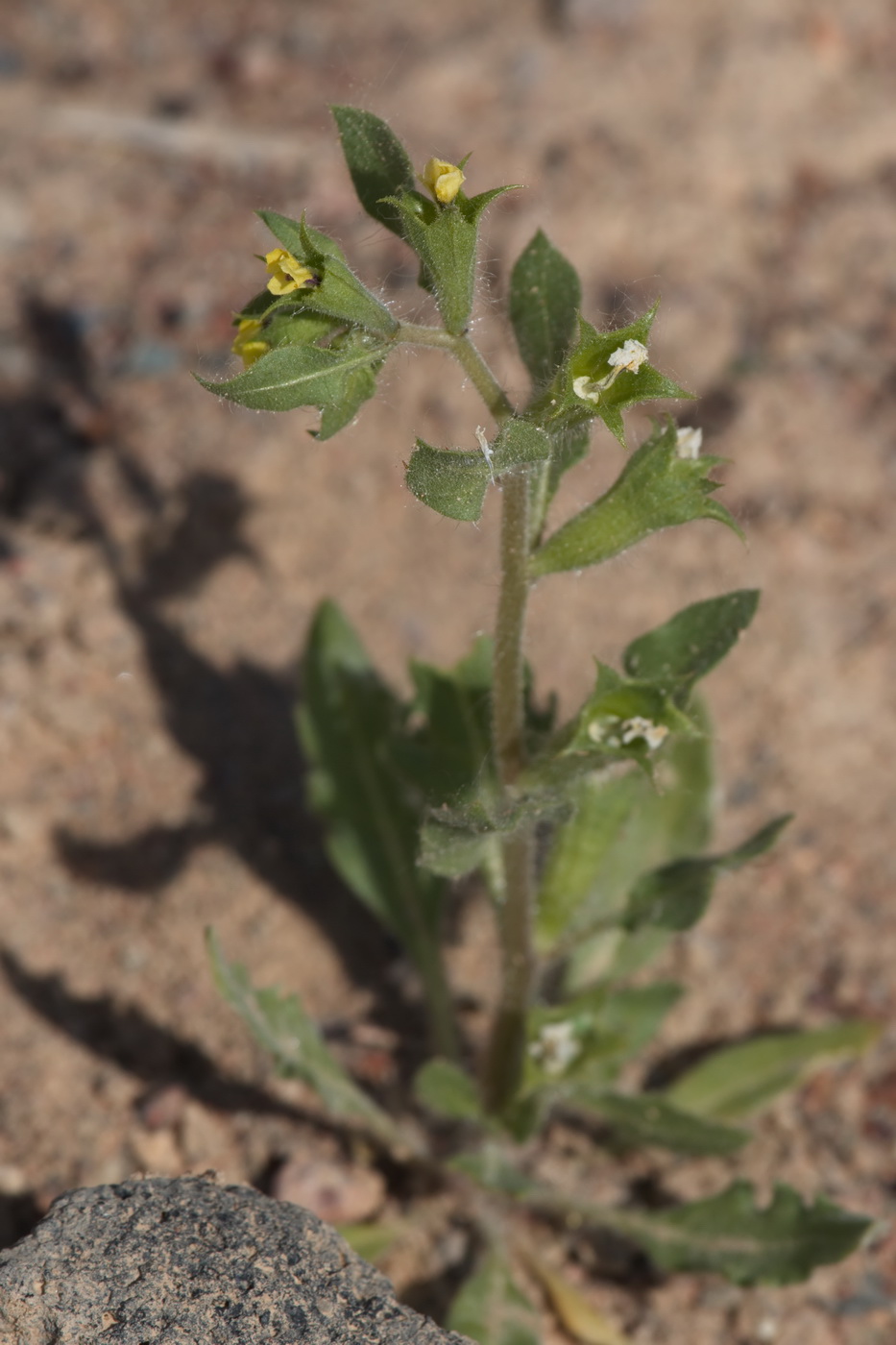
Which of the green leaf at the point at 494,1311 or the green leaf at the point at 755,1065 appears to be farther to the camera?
the green leaf at the point at 755,1065

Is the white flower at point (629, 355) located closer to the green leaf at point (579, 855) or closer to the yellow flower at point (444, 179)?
the yellow flower at point (444, 179)

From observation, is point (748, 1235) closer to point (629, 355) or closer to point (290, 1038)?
point (290, 1038)

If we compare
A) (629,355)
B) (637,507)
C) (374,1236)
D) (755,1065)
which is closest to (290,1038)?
(374,1236)

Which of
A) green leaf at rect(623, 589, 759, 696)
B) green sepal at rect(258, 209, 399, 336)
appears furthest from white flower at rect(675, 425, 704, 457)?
green sepal at rect(258, 209, 399, 336)


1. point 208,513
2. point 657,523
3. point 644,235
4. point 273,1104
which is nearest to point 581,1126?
point 273,1104

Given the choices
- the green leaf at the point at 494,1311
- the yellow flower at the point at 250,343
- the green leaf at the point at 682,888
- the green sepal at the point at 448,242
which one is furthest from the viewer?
the green leaf at the point at 494,1311

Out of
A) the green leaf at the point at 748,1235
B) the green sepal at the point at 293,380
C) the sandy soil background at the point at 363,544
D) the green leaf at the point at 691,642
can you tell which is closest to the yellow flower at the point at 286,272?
the green sepal at the point at 293,380

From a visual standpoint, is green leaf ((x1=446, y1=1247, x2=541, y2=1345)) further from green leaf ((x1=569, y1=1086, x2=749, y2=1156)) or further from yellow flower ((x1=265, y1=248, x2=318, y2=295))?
yellow flower ((x1=265, y1=248, x2=318, y2=295))

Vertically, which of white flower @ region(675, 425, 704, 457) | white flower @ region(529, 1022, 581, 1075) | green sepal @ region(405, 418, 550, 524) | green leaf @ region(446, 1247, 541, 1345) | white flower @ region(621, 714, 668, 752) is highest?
green sepal @ region(405, 418, 550, 524)
